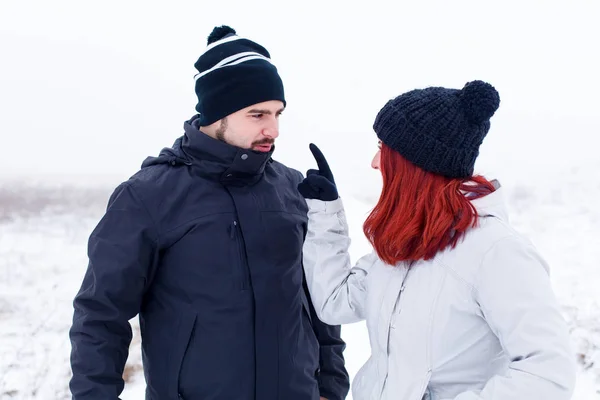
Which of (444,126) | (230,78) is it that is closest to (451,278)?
(444,126)

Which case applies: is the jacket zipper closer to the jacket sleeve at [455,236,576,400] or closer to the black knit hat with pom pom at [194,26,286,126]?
the black knit hat with pom pom at [194,26,286,126]

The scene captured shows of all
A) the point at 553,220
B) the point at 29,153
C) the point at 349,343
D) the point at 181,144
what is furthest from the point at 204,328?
the point at 29,153

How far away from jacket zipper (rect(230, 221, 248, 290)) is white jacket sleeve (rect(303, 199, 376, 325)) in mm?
194

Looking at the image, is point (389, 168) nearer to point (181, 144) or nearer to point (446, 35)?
point (181, 144)

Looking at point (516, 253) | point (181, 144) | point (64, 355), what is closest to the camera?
point (516, 253)

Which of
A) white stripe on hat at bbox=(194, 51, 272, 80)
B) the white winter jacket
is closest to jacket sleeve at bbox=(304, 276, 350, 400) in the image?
the white winter jacket

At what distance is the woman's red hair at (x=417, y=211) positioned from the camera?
1.08 m

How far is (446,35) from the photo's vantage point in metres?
11.9

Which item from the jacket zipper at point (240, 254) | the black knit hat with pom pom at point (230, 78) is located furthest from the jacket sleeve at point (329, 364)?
the black knit hat with pom pom at point (230, 78)

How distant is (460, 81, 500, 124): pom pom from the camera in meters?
1.05

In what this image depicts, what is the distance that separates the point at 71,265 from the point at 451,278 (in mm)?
4362

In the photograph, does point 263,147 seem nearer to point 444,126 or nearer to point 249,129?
point 249,129

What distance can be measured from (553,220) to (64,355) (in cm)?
514

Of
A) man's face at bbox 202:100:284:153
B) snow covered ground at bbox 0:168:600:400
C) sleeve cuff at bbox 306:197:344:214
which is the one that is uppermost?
man's face at bbox 202:100:284:153
